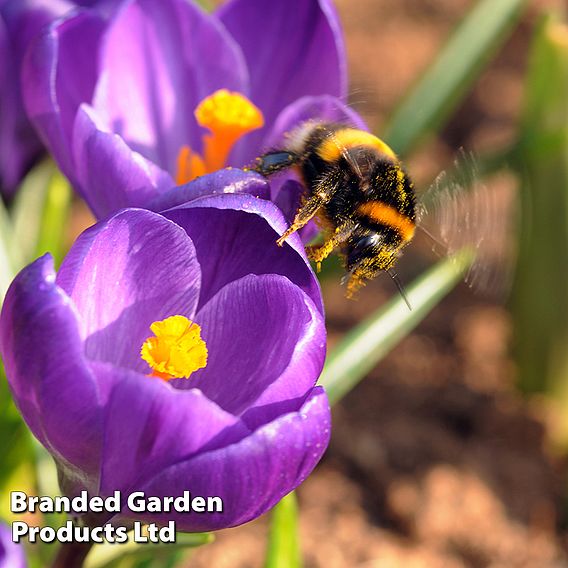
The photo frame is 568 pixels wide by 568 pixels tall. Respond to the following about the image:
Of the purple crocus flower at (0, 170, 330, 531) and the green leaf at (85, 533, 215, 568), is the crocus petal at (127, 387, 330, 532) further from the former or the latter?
the green leaf at (85, 533, 215, 568)

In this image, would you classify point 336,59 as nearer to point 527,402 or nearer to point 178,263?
point 178,263

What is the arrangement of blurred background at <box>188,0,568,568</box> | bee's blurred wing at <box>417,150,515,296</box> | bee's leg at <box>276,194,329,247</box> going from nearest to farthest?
bee's leg at <box>276,194,329,247</box>, bee's blurred wing at <box>417,150,515,296</box>, blurred background at <box>188,0,568,568</box>

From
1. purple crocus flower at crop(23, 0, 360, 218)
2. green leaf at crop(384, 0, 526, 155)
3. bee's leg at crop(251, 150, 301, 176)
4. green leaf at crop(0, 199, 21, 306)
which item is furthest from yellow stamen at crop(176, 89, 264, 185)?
green leaf at crop(384, 0, 526, 155)

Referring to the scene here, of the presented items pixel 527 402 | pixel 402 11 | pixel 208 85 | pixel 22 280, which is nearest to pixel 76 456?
pixel 22 280

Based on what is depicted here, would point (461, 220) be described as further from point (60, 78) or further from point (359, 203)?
point (60, 78)

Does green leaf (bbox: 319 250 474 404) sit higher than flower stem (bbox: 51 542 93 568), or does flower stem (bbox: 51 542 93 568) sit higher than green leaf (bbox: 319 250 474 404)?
flower stem (bbox: 51 542 93 568)

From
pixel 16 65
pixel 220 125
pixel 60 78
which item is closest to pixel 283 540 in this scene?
pixel 220 125
